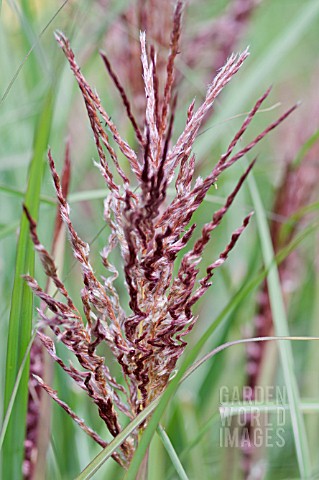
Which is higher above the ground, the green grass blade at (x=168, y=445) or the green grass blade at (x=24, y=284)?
the green grass blade at (x=24, y=284)

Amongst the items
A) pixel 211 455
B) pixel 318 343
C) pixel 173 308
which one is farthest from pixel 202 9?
pixel 173 308

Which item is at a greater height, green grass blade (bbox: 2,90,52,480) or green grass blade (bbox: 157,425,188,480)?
green grass blade (bbox: 2,90,52,480)

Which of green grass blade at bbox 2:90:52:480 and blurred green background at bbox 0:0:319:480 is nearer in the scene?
green grass blade at bbox 2:90:52:480

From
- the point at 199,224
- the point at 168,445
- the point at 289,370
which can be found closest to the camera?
the point at 168,445

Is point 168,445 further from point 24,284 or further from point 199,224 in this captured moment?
point 199,224

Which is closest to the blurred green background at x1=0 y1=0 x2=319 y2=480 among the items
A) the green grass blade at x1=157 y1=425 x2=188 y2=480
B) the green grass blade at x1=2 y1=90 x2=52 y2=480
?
the green grass blade at x1=2 y1=90 x2=52 y2=480

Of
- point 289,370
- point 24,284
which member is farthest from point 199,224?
point 24,284

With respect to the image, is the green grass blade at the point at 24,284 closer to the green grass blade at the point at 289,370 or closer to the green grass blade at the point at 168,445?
the green grass blade at the point at 168,445

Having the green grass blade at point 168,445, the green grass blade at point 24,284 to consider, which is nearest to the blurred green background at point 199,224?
the green grass blade at point 24,284

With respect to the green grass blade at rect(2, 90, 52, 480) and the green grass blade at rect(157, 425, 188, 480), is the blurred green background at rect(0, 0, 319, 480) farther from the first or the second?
the green grass blade at rect(157, 425, 188, 480)

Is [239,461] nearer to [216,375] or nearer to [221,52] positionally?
[216,375]

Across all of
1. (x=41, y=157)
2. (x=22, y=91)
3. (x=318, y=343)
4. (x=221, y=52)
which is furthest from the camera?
(x=22, y=91)
